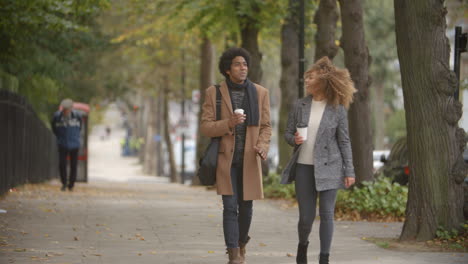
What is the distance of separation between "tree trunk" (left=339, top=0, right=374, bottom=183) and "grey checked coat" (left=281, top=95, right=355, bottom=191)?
733 cm

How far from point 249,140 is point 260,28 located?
14439 mm

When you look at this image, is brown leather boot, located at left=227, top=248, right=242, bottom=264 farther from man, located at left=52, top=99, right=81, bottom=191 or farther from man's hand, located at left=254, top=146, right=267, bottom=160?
man, located at left=52, top=99, right=81, bottom=191

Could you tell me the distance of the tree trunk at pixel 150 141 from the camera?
58.2m

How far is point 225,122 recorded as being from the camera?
27.4 feet

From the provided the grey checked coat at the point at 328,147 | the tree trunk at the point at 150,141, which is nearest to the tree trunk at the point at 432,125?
the grey checked coat at the point at 328,147

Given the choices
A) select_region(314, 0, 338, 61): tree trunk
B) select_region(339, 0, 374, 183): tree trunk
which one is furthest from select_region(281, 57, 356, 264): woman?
select_region(314, 0, 338, 61): tree trunk

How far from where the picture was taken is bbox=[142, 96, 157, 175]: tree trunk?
58.2 metres

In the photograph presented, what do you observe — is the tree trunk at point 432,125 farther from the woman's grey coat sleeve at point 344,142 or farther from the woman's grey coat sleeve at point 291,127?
the woman's grey coat sleeve at point 291,127

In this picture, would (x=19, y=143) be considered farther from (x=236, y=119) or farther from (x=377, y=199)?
(x=236, y=119)

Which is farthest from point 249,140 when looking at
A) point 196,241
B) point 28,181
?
point 28,181

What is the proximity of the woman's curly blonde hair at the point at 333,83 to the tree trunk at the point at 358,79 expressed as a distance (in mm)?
7255

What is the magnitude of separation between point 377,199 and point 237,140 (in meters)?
5.96

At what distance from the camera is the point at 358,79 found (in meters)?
15.7

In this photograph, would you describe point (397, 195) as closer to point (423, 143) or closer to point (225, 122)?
point (423, 143)
